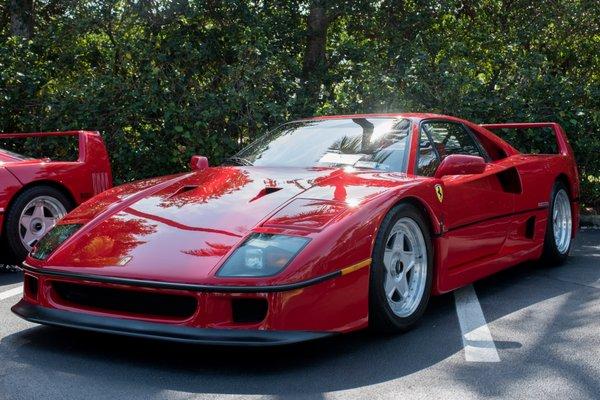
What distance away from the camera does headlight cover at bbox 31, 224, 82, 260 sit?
401 cm

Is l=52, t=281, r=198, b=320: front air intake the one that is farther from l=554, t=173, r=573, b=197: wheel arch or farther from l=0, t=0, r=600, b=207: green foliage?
l=0, t=0, r=600, b=207: green foliage

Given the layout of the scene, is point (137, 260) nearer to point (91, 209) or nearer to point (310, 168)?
point (91, 209)

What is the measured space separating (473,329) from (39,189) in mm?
3647

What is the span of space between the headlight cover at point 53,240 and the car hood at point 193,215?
60mm

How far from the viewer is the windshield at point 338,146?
190 inches

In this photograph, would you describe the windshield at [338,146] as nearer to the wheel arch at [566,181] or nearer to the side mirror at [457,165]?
the side mirror at [457,165]

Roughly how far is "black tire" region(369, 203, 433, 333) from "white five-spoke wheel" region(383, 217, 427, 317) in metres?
0.03

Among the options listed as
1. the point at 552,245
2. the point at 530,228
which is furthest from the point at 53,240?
the point at 552,245

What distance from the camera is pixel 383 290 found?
3.94m

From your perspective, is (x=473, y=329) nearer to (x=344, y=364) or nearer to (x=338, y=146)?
(x=344, y=364)

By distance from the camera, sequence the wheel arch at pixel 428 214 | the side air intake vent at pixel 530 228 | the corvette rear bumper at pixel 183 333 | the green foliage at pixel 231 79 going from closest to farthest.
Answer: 1. the corvette rear bumper at pixel 183 333
2. the wheel arch at pixel 428 214
3. the side air intake vent at pixel 530 228
4. the green foliage at pixel 231 79

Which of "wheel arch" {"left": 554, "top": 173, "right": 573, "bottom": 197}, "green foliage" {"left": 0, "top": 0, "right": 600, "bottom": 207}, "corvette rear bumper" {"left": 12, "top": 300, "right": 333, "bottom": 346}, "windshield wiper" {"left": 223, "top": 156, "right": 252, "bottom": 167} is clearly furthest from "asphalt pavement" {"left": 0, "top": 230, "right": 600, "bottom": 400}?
"green foliage" {"left": 0, "top": 0, "right": 600, "bottom": 207}

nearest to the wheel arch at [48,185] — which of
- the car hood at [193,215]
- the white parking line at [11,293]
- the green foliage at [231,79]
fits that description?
the white parking line at [11,293]

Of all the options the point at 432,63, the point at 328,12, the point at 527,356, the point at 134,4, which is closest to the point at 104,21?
the point at 134,4
